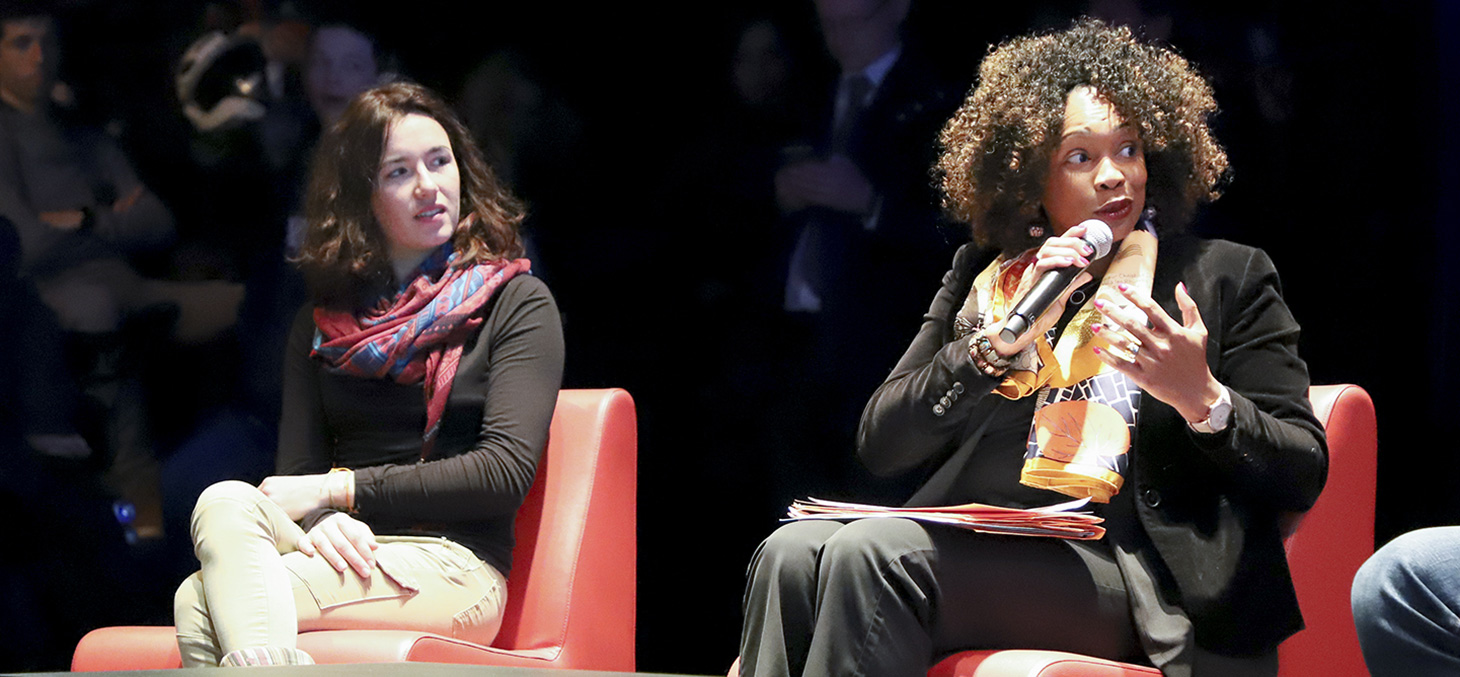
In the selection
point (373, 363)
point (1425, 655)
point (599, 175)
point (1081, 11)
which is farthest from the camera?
point (599, 175)

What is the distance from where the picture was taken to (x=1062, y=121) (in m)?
1.94

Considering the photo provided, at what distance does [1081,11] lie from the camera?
8.57ft

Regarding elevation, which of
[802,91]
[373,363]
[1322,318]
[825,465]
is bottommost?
[825,465]

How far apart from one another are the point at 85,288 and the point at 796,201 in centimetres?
160

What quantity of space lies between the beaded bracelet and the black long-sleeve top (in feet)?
2.29

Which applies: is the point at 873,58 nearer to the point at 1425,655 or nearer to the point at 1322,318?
the point at 1322,318

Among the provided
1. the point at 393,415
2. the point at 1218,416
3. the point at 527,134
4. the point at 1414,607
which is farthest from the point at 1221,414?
the point at 527,134

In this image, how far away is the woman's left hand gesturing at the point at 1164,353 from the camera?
5.34ft

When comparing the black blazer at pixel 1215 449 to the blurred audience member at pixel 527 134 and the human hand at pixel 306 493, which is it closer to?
the human hand at pixel 306 493

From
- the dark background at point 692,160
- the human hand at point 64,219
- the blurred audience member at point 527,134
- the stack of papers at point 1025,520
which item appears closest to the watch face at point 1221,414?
the stack of papers at point 1025,520

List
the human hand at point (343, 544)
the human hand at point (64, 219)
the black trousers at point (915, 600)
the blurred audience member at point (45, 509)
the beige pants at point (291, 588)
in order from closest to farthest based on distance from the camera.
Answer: the black trousers at point (915, 600) < the beige pants at point (291, 588) < the human hand at point (343, 544) < the blurred audience member at point (45, 509) < the human hand at point (64, 219)

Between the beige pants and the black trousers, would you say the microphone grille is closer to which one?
the black trousers

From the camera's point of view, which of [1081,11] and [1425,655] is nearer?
[1425,655]

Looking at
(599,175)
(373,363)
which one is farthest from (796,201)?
(373,363)
